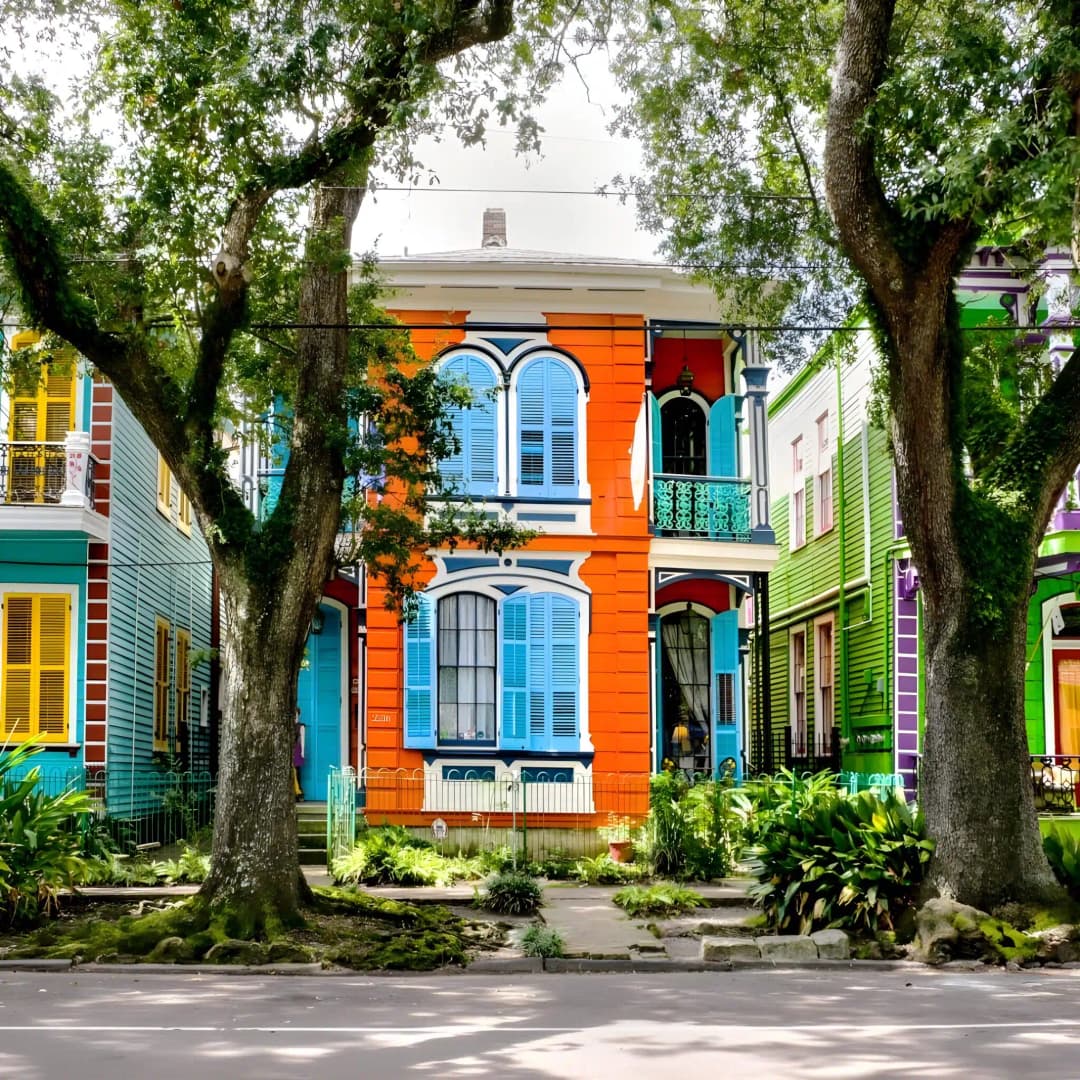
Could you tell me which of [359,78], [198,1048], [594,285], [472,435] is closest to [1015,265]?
[594,285]

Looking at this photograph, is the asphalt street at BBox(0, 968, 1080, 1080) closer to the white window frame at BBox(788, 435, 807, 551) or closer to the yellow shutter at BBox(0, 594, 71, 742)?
the yellow shutter at BBox(0, 594, 71, 742)

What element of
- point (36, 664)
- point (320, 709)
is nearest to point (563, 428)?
point (320, 709)

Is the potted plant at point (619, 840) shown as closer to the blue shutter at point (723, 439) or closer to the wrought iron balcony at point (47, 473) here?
the blue shutter at point (723, 439)

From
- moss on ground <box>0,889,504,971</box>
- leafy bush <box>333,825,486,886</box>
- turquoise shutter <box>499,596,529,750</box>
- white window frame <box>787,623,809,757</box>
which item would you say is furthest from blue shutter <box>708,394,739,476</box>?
moss on ground <box>0,889,504,971</box>

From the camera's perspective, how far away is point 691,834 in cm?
1903

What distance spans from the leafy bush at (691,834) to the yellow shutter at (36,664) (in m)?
8.41

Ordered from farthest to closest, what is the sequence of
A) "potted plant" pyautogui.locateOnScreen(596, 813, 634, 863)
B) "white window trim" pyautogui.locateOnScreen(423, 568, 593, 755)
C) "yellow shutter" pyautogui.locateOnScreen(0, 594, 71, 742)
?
"white window trim" pyautogui.locateOnScreen(423, 568, 593, 755) < "yellow shutter" pyautogui.locateOnScreen(0, 594, 71, 742) < "potted plant" pyautogui.locateOnScreen(596, 813, 634, 863)

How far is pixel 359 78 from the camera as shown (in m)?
13.3

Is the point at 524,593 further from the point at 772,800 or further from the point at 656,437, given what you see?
the point at 772,800

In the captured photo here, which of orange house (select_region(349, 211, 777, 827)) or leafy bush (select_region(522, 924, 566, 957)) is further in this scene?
orange house (select_region(349, 211, 777, 827))

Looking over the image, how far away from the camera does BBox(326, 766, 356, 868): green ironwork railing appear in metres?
19.0

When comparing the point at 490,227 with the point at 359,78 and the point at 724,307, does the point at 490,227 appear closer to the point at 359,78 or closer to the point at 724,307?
the point at 724,307

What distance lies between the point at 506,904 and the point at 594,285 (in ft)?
31.8

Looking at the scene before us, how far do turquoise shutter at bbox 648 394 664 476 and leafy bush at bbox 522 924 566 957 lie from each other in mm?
9883
